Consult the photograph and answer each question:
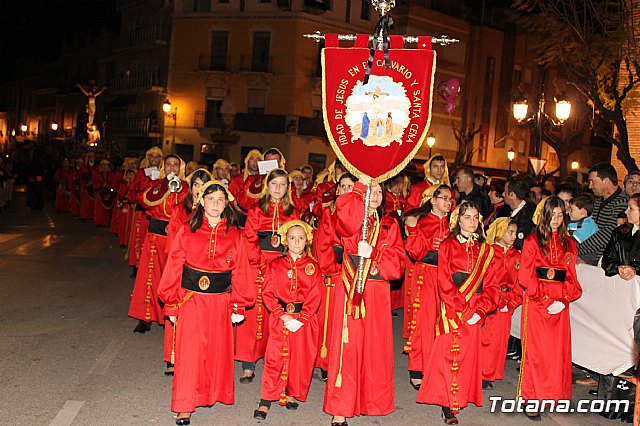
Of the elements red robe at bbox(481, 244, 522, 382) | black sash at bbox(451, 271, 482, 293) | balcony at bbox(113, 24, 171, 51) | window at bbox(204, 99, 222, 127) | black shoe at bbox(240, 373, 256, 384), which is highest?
balcony at bbox(113, 24, 171, 51)

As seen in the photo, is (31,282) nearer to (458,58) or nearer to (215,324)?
(215,324)

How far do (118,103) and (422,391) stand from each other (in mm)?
45260

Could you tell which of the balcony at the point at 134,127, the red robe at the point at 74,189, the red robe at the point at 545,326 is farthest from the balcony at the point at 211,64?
the red robe at the point at 545,326

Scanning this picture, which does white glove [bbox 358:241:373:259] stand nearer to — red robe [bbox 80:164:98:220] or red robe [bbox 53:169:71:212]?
red robe [bbox 80:164:98:220]

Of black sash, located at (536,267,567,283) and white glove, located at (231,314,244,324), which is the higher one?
black sash, located at (536,267,567,283)

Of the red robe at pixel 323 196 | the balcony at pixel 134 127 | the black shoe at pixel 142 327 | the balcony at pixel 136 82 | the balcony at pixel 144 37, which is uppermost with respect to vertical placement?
the balcony at pixel 144 37

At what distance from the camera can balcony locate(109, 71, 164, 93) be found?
42256mm

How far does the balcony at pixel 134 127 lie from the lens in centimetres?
4247

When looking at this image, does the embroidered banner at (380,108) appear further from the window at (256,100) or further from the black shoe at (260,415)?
the window at (256,100)

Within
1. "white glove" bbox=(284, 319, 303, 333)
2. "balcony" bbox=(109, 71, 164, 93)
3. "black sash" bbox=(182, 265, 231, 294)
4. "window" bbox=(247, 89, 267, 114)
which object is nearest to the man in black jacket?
"white glove" bbox=(284, 319, 303, 333)

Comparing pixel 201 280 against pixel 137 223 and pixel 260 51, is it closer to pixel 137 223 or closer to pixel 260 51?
pixel 137 223

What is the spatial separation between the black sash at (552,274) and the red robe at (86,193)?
1780 cm

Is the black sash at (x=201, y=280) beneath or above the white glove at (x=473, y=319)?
above

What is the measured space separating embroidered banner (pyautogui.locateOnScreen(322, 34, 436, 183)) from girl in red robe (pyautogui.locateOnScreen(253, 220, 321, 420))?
3.46 ft
